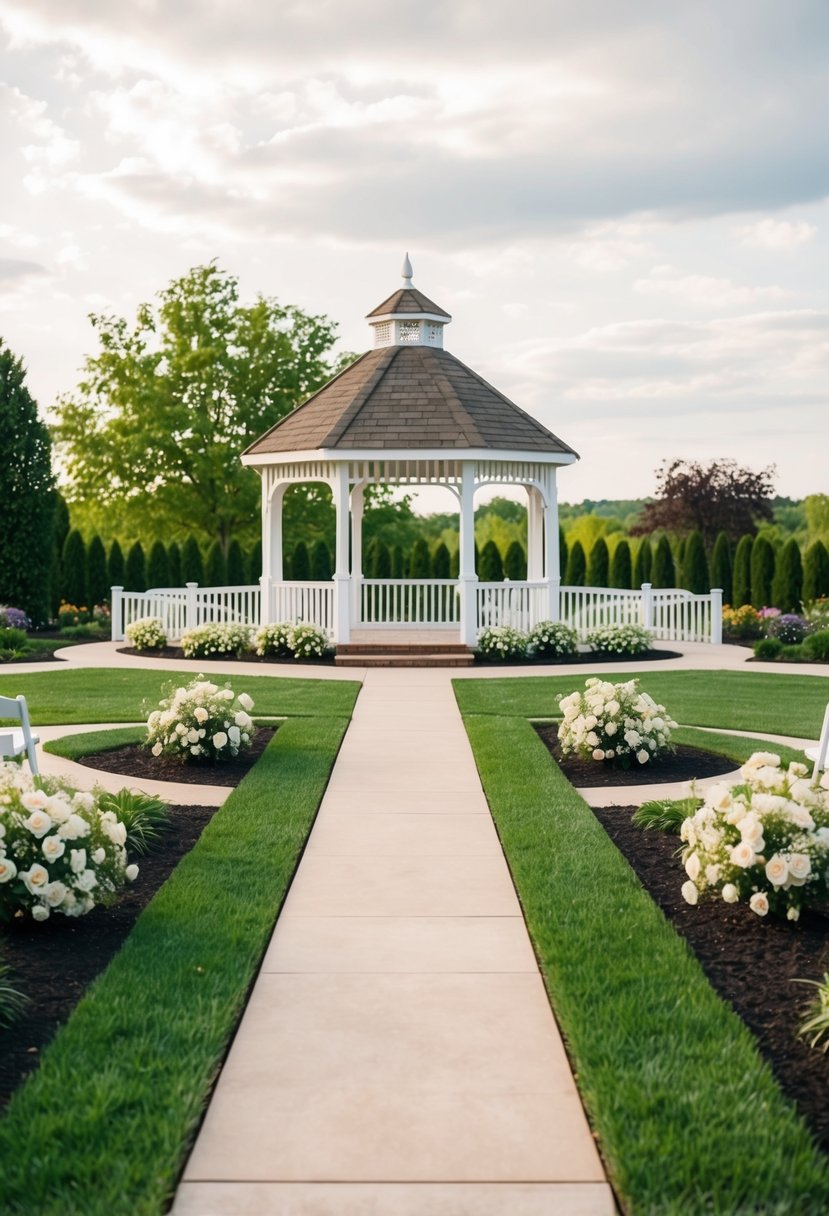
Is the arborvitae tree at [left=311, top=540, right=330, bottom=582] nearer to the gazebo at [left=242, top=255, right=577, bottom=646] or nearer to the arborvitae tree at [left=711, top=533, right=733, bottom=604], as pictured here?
the gazebo at [left=242, top=255, right=577, bottom=646]

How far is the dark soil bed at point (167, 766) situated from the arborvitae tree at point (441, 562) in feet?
64.0

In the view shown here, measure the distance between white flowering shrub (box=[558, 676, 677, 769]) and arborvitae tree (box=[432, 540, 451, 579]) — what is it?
20.1 metres

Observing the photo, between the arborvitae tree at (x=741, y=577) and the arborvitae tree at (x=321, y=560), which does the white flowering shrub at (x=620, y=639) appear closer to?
the arborvitae tree at (x=741, y=577)

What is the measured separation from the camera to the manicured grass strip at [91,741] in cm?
1012

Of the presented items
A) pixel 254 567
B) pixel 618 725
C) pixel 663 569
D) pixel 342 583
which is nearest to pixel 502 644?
pixel 342 583

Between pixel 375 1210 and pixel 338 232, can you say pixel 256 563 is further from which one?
pixel 375 1210

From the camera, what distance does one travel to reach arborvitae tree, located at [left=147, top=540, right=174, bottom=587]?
95.7ft

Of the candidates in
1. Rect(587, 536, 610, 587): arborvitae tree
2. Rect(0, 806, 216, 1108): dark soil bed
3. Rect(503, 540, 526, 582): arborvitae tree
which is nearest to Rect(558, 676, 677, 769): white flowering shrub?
Rect(0, 806, 216, 1108): dark soil bed

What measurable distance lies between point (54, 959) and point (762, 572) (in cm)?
2451

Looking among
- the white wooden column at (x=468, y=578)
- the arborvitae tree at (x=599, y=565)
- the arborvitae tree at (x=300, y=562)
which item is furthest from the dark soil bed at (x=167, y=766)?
the arborvitae tree at (x=599, y=565)

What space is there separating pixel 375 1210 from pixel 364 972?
1797 mm

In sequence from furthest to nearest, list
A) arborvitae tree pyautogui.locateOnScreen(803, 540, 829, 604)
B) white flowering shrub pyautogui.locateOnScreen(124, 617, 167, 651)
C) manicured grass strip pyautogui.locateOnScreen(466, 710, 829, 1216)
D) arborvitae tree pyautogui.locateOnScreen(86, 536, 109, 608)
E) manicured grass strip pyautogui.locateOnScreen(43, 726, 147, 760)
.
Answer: arborvitae tree pyautogui.locateOnScreen(86, 536, 109, 608) < arborvitae tree pyautogui.locateOnScreen(803, 540, 829, 604) < white flowering shrub pyautogui.locateOnScreen(124, 617, 167, 651) < manicured grass strip pyautogui.locateOnScreen(43, 726, 147, 760) < manicured grass strip pyautogui.locateOnScreen(466, 710, 829, 1216)

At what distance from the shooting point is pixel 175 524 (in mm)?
34188

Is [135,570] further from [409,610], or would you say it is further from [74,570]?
[409,610]
